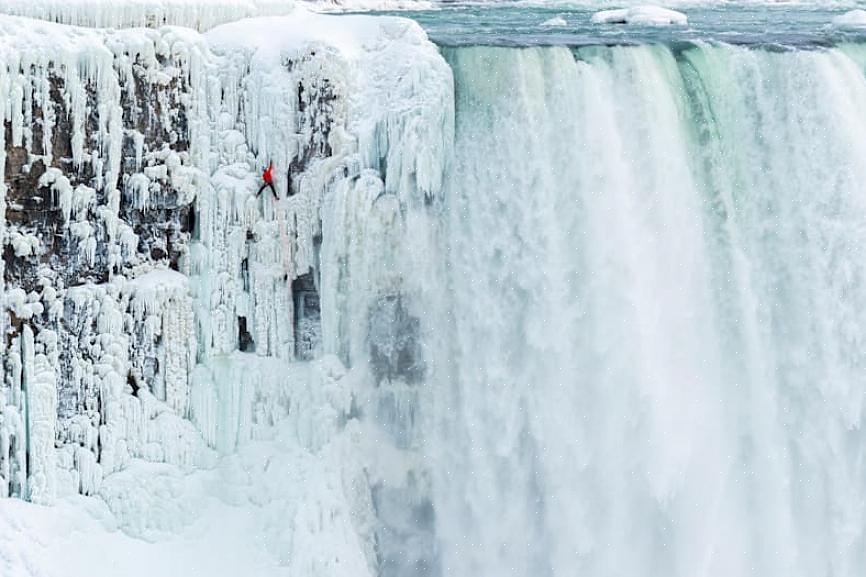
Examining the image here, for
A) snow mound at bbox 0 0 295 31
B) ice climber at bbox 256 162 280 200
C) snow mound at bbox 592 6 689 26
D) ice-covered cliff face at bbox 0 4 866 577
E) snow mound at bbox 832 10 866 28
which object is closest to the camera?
snow mound at bbox 0 0 295 31

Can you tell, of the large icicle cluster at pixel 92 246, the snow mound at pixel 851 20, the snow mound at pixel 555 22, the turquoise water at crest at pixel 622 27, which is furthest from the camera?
the snow mound at pixel 555 22

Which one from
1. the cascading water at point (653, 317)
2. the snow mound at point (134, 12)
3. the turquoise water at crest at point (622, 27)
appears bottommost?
the cascading water at point (653, 317)

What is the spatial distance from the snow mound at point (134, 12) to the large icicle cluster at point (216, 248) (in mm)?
32

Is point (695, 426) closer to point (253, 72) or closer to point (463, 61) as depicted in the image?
point (463, 61)

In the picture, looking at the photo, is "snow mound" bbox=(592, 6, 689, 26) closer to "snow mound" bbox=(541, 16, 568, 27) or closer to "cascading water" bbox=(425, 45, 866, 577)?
"snow mound" bbox=(541, 16, 568, 27)

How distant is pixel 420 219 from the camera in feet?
39.6

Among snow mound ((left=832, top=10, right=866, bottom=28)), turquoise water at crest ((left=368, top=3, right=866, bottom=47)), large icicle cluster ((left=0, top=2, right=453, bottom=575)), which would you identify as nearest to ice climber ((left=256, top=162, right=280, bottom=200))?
large icicle cluster ((left=0, top=2, right=453, bottom=575))

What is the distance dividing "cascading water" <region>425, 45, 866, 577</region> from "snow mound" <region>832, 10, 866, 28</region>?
4.19m

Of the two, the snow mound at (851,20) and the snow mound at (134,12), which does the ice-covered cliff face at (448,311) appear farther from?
the snow mound at (851,20)

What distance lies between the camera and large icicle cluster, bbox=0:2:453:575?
11.1 metres

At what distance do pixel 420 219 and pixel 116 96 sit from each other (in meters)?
3.11

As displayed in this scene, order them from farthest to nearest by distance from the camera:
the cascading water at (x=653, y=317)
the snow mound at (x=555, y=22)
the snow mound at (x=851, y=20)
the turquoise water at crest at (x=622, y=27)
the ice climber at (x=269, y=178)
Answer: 1. the snow mound at (x=555, y=22)
2. the snow mound at (x=851, y=20)
3. the turquoise water at crest at (x=622, y=27)
4. the cascading water at (x=653, y=317)
5. the ice climber at (x=269, y=178)

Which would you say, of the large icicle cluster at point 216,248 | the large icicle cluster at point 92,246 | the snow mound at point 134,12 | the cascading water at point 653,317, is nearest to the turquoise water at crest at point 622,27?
the cascading water at point 653,317

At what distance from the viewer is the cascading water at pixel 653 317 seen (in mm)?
12172
